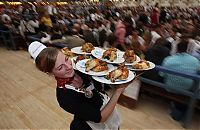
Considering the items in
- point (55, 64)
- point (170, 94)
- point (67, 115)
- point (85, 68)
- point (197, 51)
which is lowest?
point (67, 115)

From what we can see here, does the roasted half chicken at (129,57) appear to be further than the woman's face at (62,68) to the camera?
Yes

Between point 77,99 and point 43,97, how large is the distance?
2.31 metres

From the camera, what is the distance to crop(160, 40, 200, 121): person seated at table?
235 centimetres

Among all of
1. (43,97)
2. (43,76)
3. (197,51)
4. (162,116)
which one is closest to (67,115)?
(43,97)

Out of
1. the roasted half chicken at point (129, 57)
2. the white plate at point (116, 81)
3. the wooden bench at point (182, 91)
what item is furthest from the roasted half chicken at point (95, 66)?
the wooden bench at point (182, 91)

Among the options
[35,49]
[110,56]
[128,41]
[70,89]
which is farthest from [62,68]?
[128,41]

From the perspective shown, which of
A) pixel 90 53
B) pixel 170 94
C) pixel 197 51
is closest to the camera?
pixel 90 53

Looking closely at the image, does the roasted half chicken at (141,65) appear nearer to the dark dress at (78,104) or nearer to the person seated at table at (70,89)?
the person seated at table at (70,89)

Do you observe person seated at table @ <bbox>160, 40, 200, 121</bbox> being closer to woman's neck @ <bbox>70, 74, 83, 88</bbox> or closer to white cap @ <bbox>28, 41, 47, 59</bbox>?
woman's neck @ <bbox>70, 74, 83, 88</bbox>

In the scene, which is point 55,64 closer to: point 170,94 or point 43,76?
point 170,94

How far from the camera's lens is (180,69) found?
94.1 inches

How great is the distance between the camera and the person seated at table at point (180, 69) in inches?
92.7

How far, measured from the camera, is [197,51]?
3.17 metres

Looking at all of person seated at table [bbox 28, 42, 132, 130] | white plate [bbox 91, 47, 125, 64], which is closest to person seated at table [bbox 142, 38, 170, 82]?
white plate [bbox 91, 47, 125, 64]
